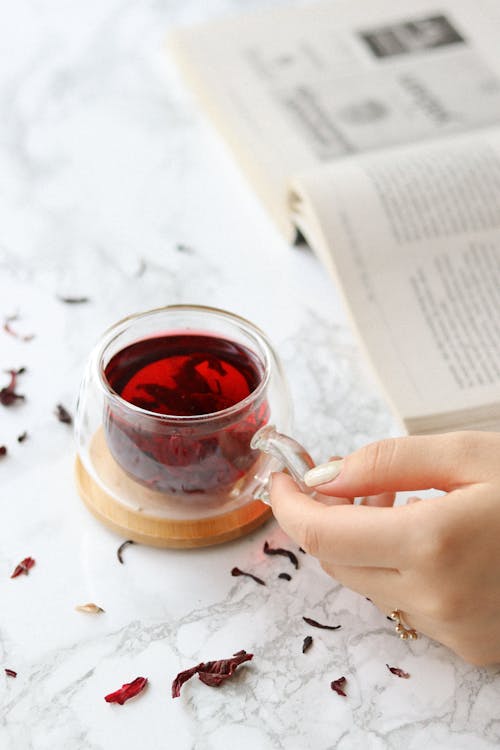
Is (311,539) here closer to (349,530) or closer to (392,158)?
(349,530)

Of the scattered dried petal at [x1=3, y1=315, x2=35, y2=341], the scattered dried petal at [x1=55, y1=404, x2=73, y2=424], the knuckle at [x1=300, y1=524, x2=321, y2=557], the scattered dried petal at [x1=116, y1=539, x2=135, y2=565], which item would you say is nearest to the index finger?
the knuckle at [x1=300, y1=524, x2=321, y2=557]

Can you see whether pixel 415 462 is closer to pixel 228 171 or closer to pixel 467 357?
pixel 467 357

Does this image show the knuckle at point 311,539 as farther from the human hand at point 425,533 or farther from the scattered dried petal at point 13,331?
the scattered dried petal at point 13,331

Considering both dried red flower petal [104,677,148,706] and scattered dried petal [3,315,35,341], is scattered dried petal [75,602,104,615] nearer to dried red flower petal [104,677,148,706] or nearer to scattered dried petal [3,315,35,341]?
dried red flower petal [104,677,148,706]

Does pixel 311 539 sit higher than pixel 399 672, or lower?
higher

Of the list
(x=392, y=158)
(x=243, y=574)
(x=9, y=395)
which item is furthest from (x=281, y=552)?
(x=392, y=158)

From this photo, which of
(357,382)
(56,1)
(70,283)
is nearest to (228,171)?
(70,283)
